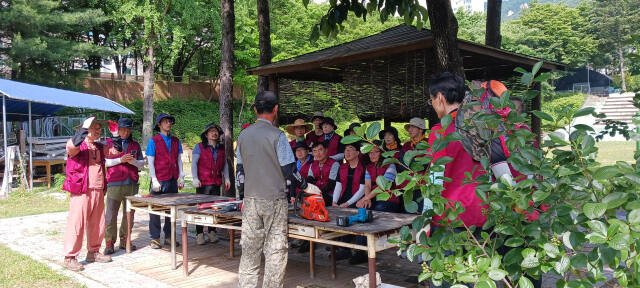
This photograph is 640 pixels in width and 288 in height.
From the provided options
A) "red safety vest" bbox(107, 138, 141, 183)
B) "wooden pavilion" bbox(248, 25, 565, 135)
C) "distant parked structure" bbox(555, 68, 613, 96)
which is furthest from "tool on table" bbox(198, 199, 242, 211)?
"distant parked structure" bbox(555, 68, 613, 96)

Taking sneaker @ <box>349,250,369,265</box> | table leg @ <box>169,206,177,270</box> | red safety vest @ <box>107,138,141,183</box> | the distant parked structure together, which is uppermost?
the distant parked structure

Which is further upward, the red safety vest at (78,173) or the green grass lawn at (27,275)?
the red safety vest at (78,173)

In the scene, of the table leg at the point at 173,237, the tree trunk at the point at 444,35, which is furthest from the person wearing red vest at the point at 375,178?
the table leg at the point at 173,237

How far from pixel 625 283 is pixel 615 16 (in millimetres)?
61704

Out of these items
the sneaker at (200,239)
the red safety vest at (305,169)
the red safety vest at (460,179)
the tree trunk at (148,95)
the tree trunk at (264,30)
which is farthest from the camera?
the tree trunk at (148,95)

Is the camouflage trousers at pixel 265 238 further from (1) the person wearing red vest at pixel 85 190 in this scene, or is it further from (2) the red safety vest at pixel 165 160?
(2) the red safety vest at pixel 165 160

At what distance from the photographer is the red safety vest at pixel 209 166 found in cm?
684

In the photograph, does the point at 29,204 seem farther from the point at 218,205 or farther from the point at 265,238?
the point at 265,238

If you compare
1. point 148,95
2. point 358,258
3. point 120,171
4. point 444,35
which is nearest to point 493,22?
point 444,35

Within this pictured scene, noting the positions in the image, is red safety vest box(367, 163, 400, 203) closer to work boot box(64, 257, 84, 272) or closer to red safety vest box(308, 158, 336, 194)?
red safety vest box(308, 158, 336, 194)

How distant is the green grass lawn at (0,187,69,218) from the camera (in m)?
10.5

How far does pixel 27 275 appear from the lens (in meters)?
5.43

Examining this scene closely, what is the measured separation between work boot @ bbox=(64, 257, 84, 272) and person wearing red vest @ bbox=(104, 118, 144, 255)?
2.22ft

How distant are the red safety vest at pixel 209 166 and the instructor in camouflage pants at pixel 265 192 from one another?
2853 millimetres
